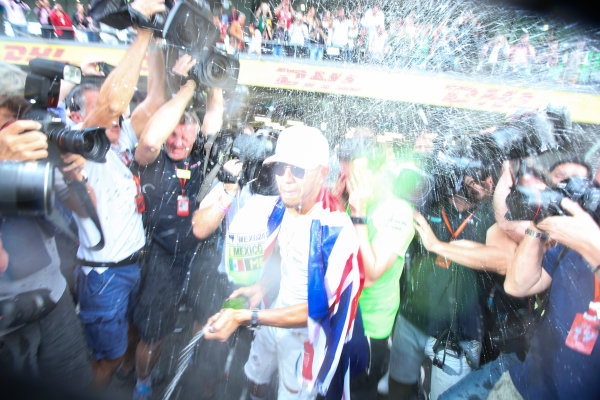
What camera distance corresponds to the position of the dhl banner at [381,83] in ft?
17.5

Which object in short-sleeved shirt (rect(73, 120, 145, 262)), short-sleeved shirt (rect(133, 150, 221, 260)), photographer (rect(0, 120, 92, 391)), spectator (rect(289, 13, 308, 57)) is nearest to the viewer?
photographer (rect(0, 120, 92, 391))

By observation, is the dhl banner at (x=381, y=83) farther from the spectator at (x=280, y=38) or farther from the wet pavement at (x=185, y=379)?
the wet pavement at (x=185, y=379)

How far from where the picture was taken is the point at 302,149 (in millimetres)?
1666

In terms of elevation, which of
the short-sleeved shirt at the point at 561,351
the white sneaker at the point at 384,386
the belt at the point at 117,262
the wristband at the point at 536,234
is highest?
the wristband at the point at 536,234

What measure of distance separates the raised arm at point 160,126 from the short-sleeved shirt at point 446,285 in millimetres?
1842

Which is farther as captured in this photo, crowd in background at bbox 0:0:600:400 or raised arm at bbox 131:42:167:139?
raised arm at bbox 131:42:167:139

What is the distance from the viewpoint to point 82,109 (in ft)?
6.53

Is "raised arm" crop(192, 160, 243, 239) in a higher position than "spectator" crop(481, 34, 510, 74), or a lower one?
lower

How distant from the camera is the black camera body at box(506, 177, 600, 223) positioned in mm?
1268

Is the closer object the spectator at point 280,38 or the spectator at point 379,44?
the spectator at point 280,38

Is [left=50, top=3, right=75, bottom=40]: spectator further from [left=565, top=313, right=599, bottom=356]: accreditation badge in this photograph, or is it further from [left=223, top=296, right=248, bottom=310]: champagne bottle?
[left=565, top=313, right=599, bottom=356]: accreditation badge

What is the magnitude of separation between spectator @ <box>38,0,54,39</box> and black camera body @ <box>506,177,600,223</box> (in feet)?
29.3

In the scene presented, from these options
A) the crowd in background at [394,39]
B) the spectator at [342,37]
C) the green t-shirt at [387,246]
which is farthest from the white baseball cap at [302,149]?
the spectator at [342,37]

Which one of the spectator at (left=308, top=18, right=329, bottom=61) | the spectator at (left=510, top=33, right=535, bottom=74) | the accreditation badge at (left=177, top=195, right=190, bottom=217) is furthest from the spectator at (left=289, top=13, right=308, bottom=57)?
the accreditation badge at (left=177, top=195, right=190, bottom=217)
